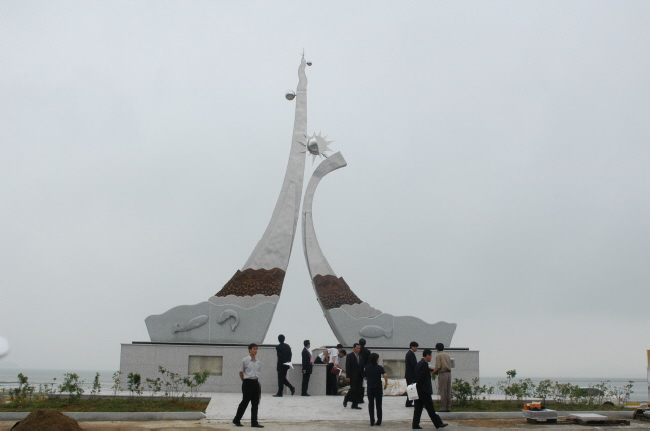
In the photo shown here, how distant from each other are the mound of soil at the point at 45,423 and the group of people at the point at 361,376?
7.78 feet

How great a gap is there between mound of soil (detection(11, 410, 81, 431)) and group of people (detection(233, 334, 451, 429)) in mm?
2371

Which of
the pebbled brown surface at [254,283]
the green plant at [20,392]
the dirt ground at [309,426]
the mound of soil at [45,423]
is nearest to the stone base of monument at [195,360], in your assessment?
the pebbled brown surface at [254,283]

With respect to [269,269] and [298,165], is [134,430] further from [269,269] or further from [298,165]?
[298,165]

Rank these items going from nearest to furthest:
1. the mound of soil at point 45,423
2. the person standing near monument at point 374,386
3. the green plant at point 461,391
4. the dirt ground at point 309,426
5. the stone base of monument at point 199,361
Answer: the mound of soil at point 45,423
the dirt ground at point 309,426
the person standing near monument at point 374,386
the green plant at point 461,391
the stone base of monument at point 199,361

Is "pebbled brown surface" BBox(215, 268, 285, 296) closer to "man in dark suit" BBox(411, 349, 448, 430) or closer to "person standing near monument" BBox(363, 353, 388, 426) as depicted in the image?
"person standing near monument" BBox(363, 353, 388, 426)

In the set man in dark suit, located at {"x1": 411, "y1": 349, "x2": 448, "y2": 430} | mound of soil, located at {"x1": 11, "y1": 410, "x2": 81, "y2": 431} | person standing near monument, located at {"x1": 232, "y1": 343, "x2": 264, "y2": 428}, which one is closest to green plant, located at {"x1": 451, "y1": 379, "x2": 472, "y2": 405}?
man in dark suit, located at {"x1": 411, "y1": 349, "x2": 448, "y2": 430}

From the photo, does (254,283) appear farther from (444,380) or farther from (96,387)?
(444,380)

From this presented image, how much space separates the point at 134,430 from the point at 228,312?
837 centimetres

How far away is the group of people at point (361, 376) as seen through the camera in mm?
9227

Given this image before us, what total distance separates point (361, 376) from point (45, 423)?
5.39 m

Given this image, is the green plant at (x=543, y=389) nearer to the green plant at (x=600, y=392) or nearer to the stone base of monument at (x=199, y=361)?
the green plant at (x=600, y=392)

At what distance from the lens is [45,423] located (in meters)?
7.79

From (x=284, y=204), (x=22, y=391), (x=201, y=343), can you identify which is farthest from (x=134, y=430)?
(x=284, y=204)

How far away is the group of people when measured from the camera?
9227 millimetres
